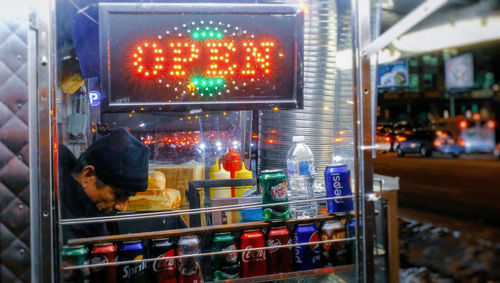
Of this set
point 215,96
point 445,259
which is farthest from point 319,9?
point 445,259

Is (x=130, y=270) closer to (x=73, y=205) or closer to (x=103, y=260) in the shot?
(x=103, y=260)

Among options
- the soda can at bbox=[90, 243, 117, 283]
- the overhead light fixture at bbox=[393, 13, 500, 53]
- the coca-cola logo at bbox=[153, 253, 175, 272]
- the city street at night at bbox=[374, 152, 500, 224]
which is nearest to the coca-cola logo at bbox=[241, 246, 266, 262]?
the coca-cola logo at bbox=[153, 253, 175, 272]

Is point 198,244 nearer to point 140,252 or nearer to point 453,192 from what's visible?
point 140,252

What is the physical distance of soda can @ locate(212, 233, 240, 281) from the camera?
5.13ft

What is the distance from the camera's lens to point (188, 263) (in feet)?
5.16

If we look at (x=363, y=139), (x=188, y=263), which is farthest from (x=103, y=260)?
(x=363, y=139)

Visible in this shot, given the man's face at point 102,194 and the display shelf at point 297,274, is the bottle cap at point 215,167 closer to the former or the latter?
the man's face at point 102,194

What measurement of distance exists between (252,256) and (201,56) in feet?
3.16

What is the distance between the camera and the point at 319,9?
1.97 m

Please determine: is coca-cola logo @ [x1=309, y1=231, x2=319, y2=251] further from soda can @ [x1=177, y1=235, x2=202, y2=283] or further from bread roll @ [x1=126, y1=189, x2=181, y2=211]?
bread roll @ [x1=126, y1=189, x2=181, y2=211]

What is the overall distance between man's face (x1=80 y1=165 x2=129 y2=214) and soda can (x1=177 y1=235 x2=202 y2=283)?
0.43 meters

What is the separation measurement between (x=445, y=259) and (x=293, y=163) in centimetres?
330

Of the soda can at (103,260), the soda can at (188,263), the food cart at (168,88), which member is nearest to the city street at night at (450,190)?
the food cart at (168,88)

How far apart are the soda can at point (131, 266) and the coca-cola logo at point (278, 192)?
2.10 feet
